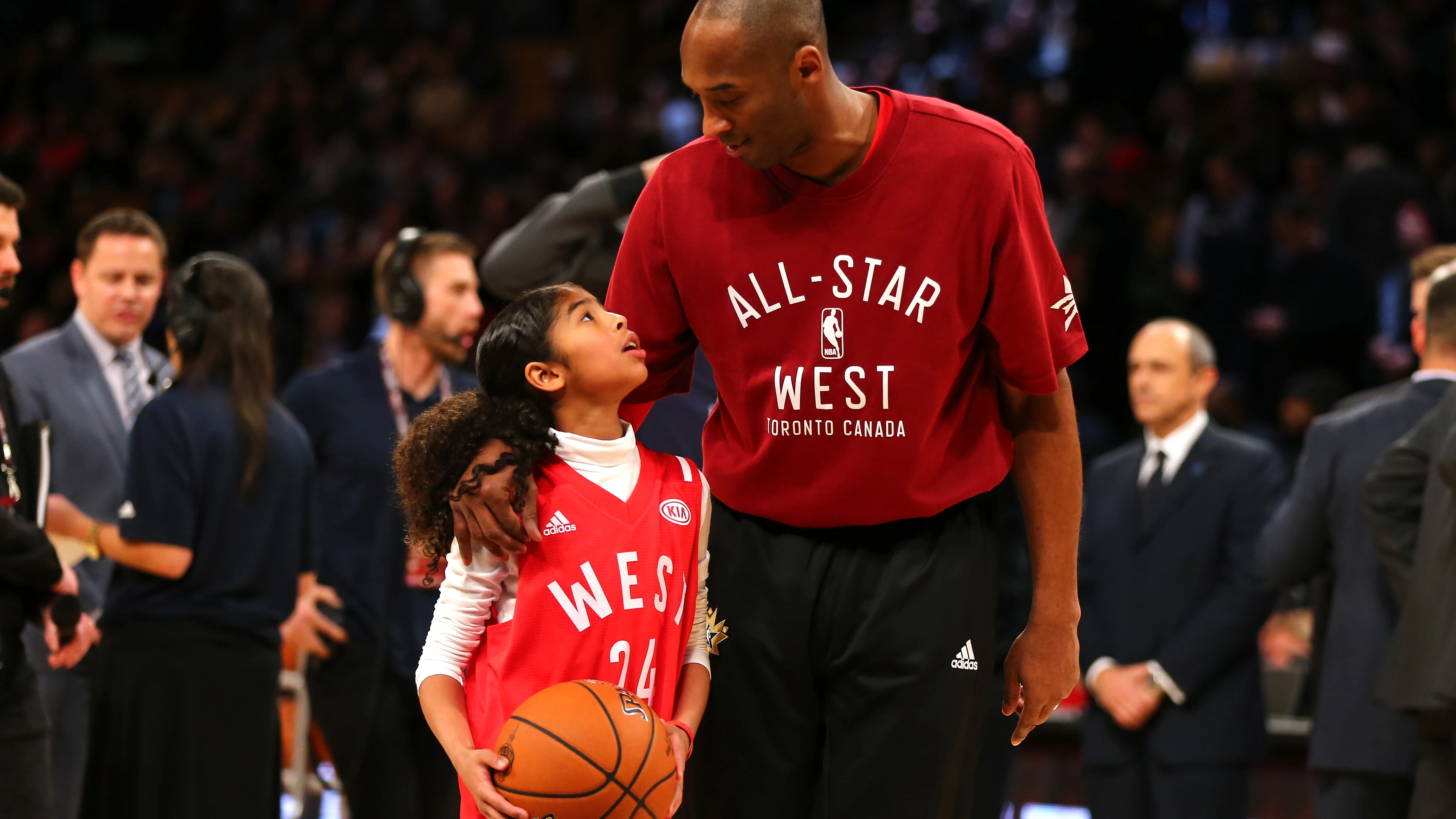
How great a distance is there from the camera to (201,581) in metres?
4.42

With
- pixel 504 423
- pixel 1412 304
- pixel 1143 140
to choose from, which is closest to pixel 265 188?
pixel 1143 140

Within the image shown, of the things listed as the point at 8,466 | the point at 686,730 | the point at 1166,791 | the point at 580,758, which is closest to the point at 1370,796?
the point at 1166,791

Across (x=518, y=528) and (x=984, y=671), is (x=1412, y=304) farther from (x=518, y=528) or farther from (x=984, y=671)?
(x=518, y=528)

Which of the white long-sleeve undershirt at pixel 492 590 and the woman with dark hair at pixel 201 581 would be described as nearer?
the white long-sleeve undershirt at pixel 492 590

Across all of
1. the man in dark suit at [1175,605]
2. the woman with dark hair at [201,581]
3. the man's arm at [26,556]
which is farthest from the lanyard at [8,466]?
the man in dark suit at [1175,605]

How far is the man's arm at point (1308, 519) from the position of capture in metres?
5.11

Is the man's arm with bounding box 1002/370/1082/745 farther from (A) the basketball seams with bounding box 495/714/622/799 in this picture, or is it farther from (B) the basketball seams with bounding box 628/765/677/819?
(A) the basketball seams with bounding box 495/714/622/799

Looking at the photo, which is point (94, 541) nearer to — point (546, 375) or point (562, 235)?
point (562, 235)

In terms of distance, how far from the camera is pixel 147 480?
14.4 ft

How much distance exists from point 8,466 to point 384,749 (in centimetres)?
148

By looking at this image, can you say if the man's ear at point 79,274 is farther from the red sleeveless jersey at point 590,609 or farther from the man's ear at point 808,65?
the man's ear at point 808,65

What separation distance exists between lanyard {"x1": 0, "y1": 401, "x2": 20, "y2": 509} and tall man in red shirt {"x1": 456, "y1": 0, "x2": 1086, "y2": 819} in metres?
1.99

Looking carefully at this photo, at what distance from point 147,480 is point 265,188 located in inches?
393

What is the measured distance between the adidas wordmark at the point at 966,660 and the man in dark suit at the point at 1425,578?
2.10 m
